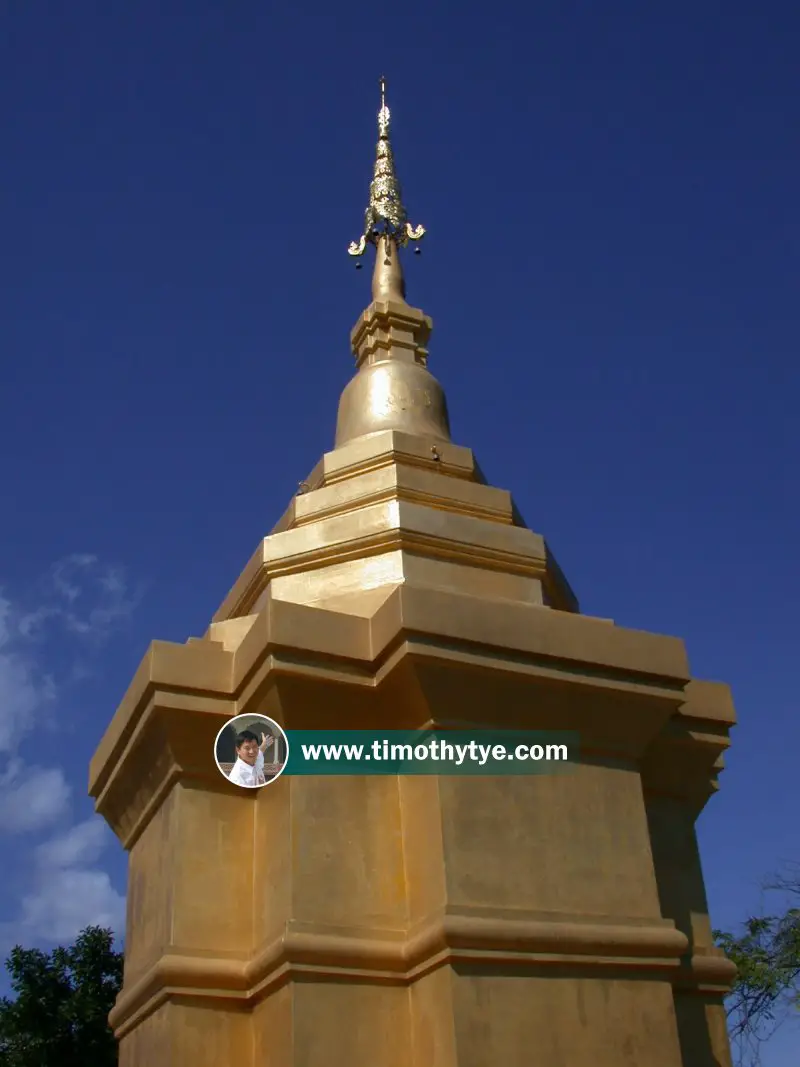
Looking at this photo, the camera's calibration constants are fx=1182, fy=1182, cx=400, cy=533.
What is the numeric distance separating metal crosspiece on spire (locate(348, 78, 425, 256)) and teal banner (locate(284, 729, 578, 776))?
6.97 m

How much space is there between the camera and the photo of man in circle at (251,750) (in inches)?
270

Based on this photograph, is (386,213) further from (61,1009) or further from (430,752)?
(61,1009)

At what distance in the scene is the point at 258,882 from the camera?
22.5 feet

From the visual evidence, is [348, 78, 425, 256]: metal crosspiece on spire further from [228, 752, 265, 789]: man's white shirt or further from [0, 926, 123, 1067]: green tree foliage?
[0, 926, 123, 1067]: green tree foliage

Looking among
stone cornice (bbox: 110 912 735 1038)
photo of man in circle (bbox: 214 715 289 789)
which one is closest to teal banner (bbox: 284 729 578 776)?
photo of man in circle (bbox: 214 715 289 789)

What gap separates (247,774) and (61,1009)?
13279 millimetres

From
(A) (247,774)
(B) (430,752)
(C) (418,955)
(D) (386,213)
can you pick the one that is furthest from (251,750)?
(D) (386,213)

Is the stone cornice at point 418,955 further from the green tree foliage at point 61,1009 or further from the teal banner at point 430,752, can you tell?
the green tree foliage at point 61,1009

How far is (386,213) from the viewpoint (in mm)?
12617

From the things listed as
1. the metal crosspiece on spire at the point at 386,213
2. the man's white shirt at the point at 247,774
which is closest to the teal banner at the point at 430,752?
the man's white shirt at the point at 247,774

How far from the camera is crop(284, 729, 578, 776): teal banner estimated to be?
6.66 metres

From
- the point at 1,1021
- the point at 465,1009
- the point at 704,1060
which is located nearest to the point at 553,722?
the point at 465,1009

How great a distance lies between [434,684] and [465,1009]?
1707 mm

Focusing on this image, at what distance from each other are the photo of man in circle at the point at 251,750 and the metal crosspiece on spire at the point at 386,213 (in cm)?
684
